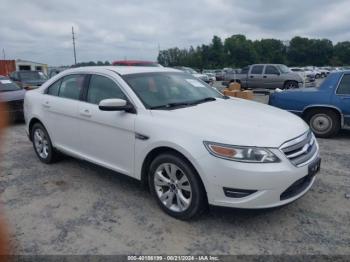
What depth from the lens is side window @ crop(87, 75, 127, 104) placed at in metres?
4.15

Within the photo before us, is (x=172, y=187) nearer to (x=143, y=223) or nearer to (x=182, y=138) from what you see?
(x=143, y=223)

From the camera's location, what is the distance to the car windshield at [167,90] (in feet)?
13.1

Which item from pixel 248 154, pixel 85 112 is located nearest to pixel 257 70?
pixel 85 112

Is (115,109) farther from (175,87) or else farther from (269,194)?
(269,194)

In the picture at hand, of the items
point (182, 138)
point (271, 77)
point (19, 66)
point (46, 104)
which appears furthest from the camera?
point (19, 66)

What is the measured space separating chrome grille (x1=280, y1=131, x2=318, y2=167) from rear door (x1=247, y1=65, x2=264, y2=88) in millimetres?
15138

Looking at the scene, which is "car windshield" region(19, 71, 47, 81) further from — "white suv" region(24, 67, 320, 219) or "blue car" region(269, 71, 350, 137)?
"blue car" region(269, 71, 350, 137)

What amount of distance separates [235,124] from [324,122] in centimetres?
446

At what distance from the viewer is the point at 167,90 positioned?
425cm

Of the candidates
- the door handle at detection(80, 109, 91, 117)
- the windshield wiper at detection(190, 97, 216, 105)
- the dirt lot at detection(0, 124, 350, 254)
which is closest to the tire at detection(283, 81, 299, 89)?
the dirt lot at detection(0, 124, 350, 254)

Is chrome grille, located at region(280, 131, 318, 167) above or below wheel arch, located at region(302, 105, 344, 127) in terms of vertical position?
above

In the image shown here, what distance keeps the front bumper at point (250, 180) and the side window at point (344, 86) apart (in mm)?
4391

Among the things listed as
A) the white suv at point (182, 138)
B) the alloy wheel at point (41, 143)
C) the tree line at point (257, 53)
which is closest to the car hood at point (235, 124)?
the white suv at point (182, 138)

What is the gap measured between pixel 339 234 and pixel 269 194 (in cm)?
86
